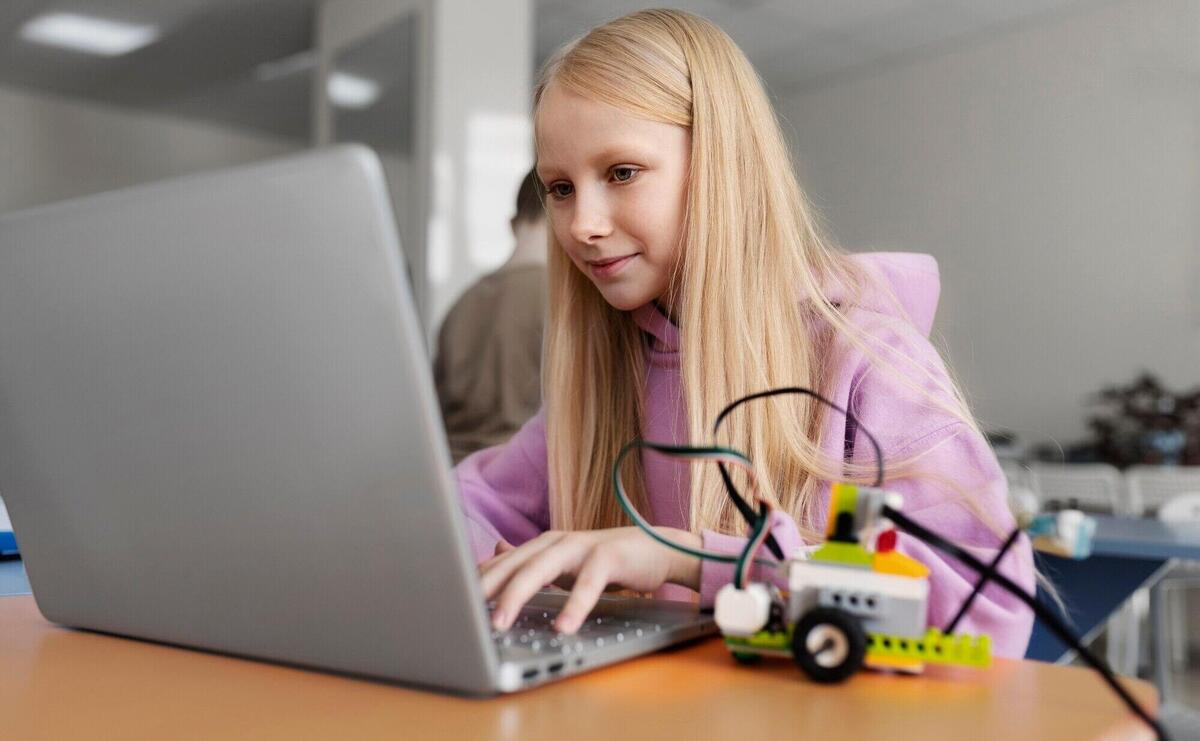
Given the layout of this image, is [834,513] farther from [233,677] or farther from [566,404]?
[566,404]

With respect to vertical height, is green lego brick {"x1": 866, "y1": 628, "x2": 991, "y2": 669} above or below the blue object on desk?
above

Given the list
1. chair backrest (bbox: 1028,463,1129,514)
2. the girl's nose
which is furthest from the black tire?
chair backrest (bbox: 1028,463,1129,514)

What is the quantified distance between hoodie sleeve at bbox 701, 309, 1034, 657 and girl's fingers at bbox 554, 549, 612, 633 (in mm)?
78

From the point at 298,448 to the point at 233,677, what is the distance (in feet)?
0.39

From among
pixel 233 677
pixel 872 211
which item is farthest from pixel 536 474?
pixel 872 211

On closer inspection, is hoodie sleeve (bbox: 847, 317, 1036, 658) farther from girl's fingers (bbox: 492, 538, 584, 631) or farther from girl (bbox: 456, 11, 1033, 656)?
girl's fingers (bbox: 492, 538, 584, 631)

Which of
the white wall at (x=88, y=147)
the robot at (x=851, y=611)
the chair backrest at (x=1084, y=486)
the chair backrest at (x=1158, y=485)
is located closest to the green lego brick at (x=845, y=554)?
the robot at (x=851, y=611)

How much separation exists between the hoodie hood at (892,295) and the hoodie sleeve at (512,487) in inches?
6.6

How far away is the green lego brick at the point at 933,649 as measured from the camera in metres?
0.47

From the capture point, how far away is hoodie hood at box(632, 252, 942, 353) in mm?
906

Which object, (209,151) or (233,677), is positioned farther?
(209,151)

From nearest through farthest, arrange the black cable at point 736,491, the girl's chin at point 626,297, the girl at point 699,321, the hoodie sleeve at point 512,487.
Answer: the black cable at point 736,491 → the girl at point 699,321 → the girl's chin at point 626,297 → the hoodie sleeve at point 512,487

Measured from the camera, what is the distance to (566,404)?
99 cm

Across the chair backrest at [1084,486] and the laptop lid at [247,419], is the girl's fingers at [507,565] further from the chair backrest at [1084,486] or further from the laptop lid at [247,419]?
the chair backrest at [1084,486]
